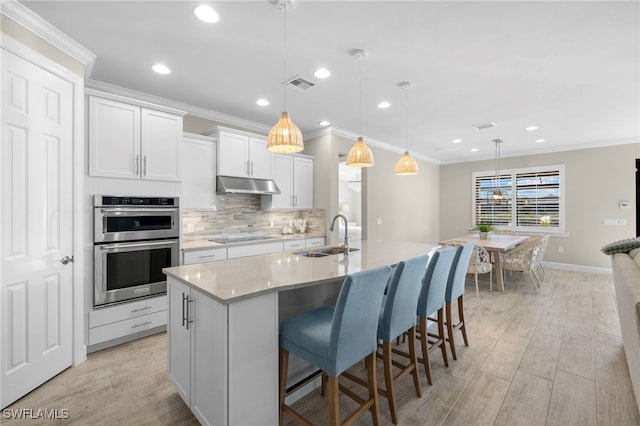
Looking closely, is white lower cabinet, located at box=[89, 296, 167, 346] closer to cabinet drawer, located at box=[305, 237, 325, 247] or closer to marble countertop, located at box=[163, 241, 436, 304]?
marble countertop, located at box=[163, 241, 436, 304]

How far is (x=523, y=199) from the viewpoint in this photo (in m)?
6.80

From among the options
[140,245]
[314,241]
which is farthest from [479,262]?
[140,245]

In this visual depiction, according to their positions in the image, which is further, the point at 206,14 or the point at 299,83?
the point at 299,83

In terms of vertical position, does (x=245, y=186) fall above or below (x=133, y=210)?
above

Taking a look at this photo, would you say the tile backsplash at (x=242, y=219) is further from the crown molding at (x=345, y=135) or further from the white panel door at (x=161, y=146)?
the crown molding at (x=345, y=135)

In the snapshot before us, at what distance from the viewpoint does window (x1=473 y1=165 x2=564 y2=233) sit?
639 centimetres

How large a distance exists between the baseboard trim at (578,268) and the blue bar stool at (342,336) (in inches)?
260

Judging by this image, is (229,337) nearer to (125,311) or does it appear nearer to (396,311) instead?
(396,311)

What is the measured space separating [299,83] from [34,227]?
265cm

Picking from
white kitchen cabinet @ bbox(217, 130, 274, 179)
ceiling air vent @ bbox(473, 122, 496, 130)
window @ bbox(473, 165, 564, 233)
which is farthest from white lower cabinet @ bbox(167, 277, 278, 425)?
window @ bbox(473, 165, 564, 233)

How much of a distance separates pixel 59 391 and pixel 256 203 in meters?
3.11

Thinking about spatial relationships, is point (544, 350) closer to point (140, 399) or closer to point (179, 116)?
point (140, 399)

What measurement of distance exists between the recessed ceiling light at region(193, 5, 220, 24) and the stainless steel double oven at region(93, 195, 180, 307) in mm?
1798

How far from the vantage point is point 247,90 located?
340cm
